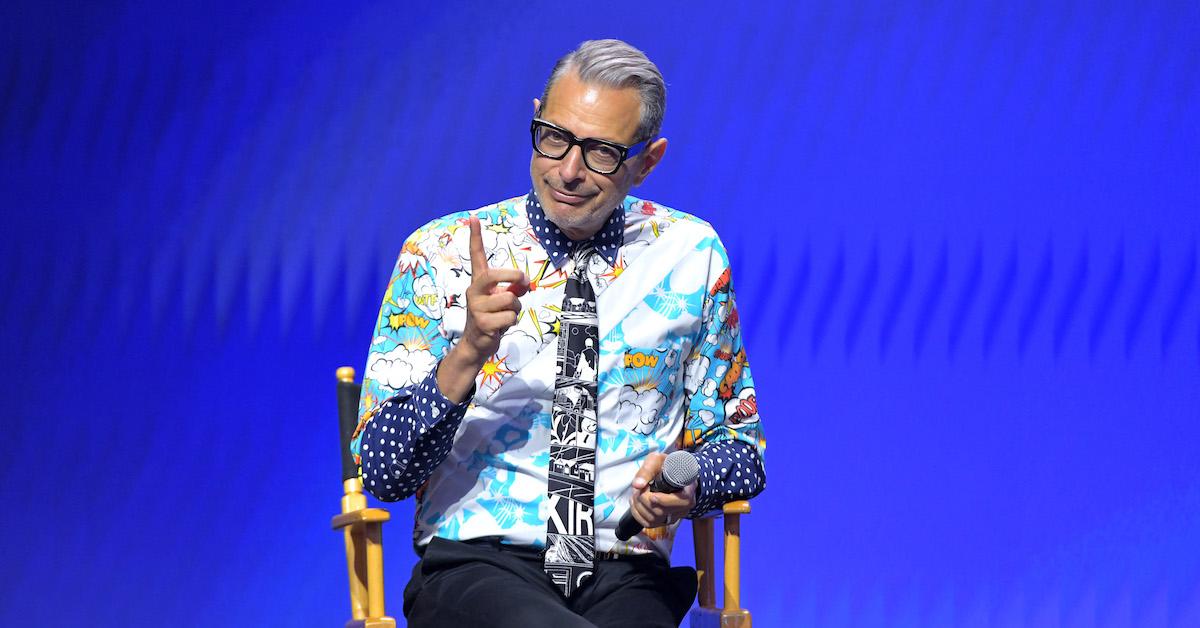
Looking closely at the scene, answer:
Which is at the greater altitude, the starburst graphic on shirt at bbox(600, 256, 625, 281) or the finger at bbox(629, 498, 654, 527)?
the starburst graphic on shirt at bbox(600, 256, 625, 281)

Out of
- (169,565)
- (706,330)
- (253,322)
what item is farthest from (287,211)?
(706,330)

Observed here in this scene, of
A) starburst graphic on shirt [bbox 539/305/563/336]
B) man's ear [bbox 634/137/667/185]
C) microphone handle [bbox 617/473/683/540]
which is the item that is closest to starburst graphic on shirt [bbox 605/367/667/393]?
starburst graphic on shirt [bbox 539/305/563/336]

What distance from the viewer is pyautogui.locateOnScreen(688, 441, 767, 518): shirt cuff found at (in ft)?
7.19

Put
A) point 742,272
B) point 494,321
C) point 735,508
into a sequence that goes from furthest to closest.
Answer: point 742,272 < point 735,508 < point 494,321

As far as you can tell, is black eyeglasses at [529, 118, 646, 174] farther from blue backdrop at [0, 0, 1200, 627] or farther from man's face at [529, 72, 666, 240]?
blue backdrop at [0, 0, 1200, 627]

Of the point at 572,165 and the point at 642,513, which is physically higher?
the point at 572,165

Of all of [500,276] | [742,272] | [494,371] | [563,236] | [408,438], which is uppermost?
[742,272]

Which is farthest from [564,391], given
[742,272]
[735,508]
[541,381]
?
[742,272]

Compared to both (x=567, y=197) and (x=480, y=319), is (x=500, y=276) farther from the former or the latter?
(x=567, y=197)

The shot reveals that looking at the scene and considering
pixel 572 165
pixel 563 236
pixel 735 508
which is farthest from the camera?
pixel 735 508

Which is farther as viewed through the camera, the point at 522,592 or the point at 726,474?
the point at 726,474

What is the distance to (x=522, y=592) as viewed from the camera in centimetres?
195

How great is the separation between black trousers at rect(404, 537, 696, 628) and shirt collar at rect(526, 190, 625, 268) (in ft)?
1.56

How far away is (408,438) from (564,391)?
281mm
